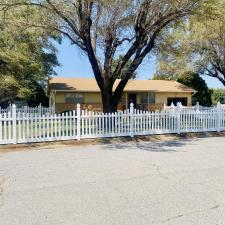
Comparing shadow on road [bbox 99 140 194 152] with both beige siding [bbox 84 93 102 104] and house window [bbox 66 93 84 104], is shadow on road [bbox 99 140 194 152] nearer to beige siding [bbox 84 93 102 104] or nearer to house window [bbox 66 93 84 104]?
house window [bbox 66 93 84 104]

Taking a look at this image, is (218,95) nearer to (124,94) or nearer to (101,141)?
(124,94)

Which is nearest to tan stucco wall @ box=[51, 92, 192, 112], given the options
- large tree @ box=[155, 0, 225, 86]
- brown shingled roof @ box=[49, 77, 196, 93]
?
brown shingled roof @ box=[49, 77, 196, 93]

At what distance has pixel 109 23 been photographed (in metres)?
18.6

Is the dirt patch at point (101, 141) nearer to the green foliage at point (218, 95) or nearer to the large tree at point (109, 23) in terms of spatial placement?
the large tree at point (109, 23)

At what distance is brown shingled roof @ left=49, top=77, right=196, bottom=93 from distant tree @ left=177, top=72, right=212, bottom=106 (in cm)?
240

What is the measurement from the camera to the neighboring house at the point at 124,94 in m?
34.4

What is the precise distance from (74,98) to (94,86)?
8.65 feet

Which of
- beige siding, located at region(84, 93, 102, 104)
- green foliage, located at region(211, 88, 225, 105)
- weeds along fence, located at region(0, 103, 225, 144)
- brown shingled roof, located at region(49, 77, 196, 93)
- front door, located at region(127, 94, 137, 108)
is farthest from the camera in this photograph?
green foliage, located at region(211, 88, 225, 105)

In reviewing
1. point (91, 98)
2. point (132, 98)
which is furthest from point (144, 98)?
point (91, 98)

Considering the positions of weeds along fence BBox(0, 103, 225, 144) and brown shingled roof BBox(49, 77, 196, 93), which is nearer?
weeds along fence BBox(0, 103, 225, 144)

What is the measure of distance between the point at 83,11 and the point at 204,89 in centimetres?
2884

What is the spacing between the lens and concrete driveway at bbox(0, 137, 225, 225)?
5445 mm

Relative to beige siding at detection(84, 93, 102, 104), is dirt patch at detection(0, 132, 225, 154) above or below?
below

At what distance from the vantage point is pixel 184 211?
5.66 metres
